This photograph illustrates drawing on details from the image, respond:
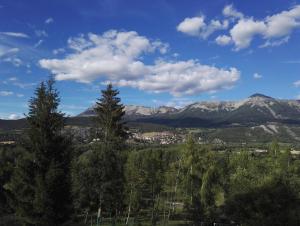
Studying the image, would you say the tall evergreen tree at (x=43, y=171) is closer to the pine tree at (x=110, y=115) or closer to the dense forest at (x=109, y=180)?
the dense forest at (x=109, y=180)

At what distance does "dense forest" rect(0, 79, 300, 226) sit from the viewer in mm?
32094

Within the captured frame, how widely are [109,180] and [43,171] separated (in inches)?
380

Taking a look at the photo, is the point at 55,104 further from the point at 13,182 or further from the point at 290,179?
the point at 290,179

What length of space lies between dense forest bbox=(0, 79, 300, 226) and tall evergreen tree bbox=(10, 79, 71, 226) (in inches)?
2.9

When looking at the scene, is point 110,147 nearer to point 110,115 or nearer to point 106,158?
point 106,158

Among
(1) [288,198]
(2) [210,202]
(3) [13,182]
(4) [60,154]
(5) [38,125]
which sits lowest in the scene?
(2) [210,202]

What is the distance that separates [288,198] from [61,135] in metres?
24.8

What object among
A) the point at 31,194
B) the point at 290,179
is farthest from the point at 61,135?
the point at 290,179

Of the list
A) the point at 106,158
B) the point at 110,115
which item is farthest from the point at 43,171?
the point at 110,115

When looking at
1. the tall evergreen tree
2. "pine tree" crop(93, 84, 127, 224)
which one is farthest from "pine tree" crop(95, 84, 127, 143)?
the tall evergreen tree

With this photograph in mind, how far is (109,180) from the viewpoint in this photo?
1603 inches

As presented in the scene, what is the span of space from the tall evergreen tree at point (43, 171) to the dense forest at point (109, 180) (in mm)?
73

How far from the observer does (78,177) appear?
54.9 m

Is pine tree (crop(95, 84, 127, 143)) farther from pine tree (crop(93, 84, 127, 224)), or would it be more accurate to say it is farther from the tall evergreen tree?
the tall evergreen tree
